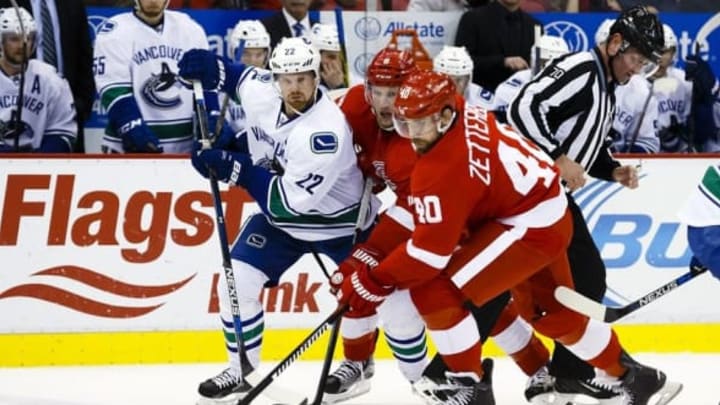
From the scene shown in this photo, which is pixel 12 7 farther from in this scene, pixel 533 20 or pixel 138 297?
pixel 533 20

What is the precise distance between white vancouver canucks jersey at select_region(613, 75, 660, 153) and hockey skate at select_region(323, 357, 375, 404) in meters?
2.08

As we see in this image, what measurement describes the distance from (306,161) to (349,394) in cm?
86

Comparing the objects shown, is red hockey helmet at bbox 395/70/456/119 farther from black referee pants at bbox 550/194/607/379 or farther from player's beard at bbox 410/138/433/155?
black referee pants at bbox 550/194/607/379

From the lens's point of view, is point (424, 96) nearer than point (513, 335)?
Yes

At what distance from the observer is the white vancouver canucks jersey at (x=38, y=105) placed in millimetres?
6109

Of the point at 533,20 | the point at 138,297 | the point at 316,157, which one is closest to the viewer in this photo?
the point at 316,157

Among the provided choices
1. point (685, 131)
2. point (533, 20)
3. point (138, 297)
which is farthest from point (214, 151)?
point (685, 131)

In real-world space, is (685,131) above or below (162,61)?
below

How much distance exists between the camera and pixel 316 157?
4.68 m

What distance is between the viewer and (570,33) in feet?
23.2

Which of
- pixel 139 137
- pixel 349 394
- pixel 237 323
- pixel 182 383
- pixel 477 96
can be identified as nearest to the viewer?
pixel 237 323

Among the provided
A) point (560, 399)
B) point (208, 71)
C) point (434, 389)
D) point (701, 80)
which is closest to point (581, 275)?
point (560, 399)

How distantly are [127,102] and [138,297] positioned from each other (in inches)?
28.2

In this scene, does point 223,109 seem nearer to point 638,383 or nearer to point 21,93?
point 21,93
